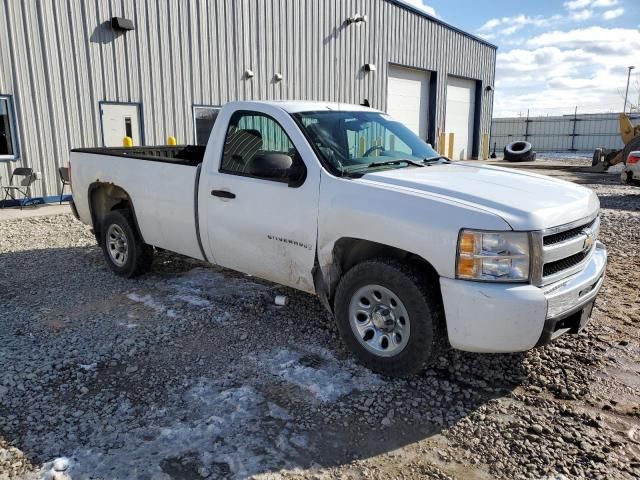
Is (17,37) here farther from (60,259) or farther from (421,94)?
(421,94)

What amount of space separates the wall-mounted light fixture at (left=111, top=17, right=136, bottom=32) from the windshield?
929 cm

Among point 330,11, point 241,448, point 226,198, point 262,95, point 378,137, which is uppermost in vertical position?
point 330,11

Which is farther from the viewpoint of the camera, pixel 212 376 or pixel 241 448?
pixel 212 376

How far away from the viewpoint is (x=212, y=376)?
372cm

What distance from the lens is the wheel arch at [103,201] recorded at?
238 inches

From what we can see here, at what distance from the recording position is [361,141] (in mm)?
4461

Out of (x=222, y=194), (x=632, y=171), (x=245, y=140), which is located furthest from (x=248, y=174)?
(x=632, y=171)

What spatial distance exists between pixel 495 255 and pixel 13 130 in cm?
1096

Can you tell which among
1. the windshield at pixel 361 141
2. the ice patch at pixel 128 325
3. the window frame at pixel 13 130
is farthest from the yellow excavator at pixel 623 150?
the window frame at pixel 13 130

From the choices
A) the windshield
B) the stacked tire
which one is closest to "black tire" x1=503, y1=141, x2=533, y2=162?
the stacked tire

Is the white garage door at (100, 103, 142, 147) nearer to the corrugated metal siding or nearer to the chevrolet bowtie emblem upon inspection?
the chevrolet bowtie emblem

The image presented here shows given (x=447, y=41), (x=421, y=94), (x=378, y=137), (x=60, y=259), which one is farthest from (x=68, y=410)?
(x=447, y=41)

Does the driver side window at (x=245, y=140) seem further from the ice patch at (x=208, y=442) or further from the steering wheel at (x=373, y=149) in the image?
the ice patch at (x=208, y=442)

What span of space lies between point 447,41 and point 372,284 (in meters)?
23.0
